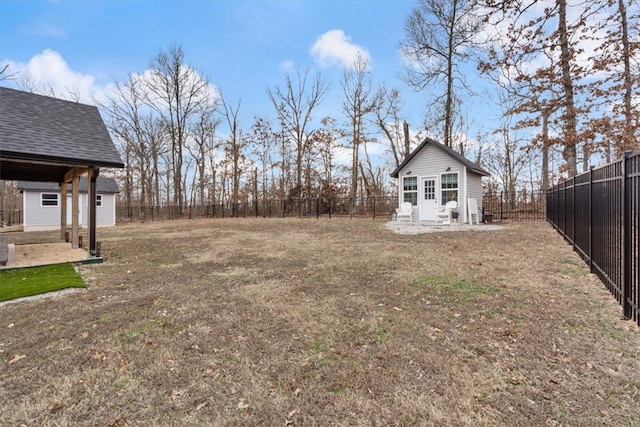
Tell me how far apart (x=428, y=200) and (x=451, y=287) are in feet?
31.7

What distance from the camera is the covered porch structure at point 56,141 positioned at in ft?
19.6

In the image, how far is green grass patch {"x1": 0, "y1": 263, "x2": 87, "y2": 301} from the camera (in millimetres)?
4320

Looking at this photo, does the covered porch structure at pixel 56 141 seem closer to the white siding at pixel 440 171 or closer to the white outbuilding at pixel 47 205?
the white outbuilding at pixel 47 205

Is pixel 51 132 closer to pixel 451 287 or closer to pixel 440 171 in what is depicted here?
pixel 451 287

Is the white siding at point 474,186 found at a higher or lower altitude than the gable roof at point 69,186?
lower

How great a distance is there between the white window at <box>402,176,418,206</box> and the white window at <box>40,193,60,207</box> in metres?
19.6

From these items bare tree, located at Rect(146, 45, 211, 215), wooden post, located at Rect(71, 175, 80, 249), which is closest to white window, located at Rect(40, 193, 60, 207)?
bare tree, located at Rect(146, 45, 211, 215)

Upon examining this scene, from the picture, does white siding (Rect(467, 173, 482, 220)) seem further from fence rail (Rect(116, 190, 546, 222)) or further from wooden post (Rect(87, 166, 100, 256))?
wooden post (Rect(87, 166, 100, 256))

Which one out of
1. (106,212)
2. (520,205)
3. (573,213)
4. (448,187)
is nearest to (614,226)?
(573,213)

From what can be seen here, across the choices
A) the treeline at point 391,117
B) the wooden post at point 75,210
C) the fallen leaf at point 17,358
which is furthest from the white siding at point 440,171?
the fallen leaf at point 17,358

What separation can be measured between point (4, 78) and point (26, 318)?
7.50m

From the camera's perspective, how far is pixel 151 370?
2338 millimetres

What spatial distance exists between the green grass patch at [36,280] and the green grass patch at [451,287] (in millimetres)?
5111

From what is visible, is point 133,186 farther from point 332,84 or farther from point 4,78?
point 4,78
